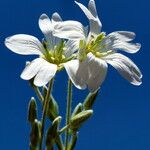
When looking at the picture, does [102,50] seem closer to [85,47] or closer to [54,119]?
[85,47]

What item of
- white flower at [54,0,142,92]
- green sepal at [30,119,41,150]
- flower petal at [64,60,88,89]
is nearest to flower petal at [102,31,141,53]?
white flower at [54,0,142,92]

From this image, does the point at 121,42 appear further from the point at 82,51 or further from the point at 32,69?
the point at 32,69

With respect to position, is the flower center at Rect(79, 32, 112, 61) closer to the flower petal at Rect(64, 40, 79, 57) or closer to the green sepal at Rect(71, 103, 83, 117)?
the flower petal at Rect(64, 40, 79, 57)

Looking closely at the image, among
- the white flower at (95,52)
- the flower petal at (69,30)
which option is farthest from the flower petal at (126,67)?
the flower petal at (69,30)

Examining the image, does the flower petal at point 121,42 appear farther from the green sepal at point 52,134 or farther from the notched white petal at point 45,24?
the green sepal at point 52,134

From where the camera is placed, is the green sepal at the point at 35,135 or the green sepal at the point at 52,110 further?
the green sepal at the point at 52,110

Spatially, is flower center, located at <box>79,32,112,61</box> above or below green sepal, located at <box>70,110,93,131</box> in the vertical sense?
above
